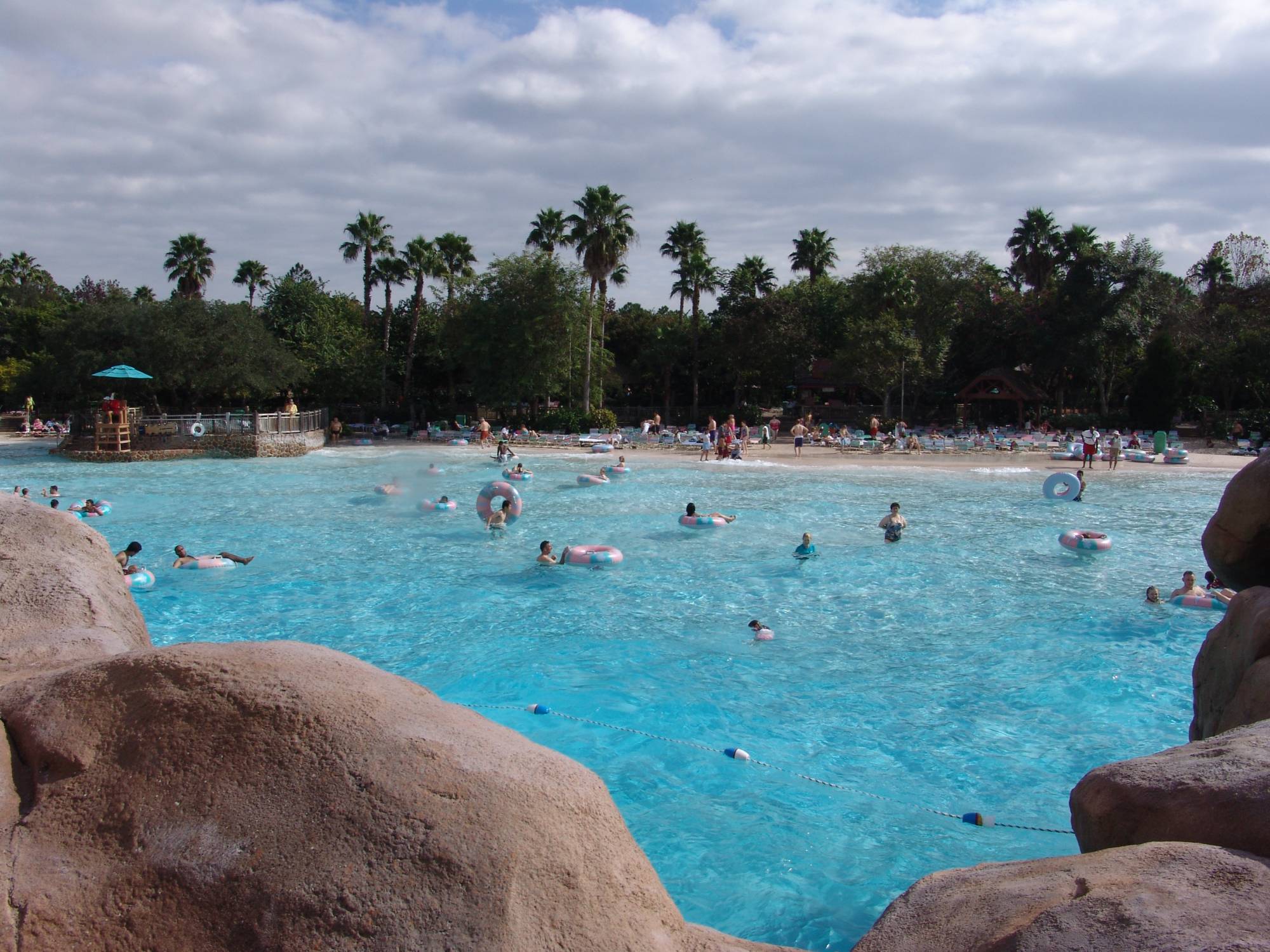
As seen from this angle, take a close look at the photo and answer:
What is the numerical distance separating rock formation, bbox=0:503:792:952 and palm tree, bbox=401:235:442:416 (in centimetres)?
4443

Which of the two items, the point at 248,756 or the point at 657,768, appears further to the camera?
the point at 657,768

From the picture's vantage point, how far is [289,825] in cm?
347

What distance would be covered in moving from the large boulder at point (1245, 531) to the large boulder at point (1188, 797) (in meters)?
3.18

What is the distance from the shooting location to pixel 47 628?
19.0 ft

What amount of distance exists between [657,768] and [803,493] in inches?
699

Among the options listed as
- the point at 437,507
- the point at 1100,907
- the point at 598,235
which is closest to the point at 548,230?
the point at 598,235

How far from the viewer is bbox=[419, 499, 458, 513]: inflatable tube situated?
23203 mm

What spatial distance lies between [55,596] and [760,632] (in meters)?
9.40

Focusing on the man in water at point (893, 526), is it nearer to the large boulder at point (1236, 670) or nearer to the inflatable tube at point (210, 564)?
the large boulder at point (1236, 670)

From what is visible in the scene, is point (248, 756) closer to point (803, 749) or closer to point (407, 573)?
point (803, 749)

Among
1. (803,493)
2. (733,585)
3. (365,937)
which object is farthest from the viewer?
(803,493)

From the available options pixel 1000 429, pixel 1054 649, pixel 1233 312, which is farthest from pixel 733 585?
pixel 1233 312

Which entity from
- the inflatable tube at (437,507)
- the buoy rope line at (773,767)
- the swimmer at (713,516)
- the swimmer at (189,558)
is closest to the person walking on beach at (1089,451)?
the swimmer at (713,516)

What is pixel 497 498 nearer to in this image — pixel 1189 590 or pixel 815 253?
pixel 1189 590
